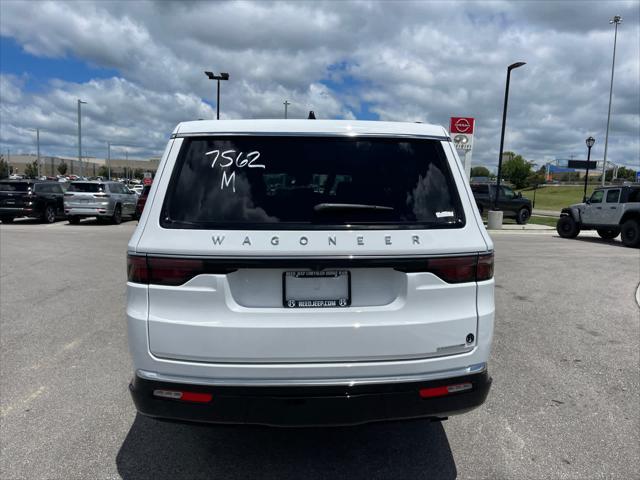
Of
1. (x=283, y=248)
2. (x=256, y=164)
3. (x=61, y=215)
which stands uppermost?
(x=256, y=164)

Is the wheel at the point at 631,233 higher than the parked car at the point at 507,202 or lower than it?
lower

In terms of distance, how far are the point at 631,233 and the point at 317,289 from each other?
15631mm

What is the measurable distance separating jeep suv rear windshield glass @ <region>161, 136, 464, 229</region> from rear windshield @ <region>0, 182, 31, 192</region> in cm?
2071

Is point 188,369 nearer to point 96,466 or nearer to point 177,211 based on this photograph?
point 177,211

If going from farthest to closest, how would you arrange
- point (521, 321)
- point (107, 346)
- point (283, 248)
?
1. point (521, 321)
2. point (107, 346)
3. point (283, 248)

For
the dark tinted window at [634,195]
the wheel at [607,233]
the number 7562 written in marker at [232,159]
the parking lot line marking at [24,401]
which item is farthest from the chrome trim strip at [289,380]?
the wheel at [607,233]

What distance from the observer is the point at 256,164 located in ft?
8.66

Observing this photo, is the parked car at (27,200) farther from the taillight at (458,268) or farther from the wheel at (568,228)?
the taillight at (458,268)

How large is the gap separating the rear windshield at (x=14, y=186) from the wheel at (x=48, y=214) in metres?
1.08

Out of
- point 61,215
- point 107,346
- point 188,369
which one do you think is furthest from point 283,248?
point 61,215

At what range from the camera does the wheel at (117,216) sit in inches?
807

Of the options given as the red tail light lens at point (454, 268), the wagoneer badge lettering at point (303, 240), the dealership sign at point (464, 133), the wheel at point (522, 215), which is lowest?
the wheel at point (522, 215)

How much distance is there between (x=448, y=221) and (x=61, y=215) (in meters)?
22.4

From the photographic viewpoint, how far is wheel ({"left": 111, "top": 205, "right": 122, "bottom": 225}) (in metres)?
20.5
